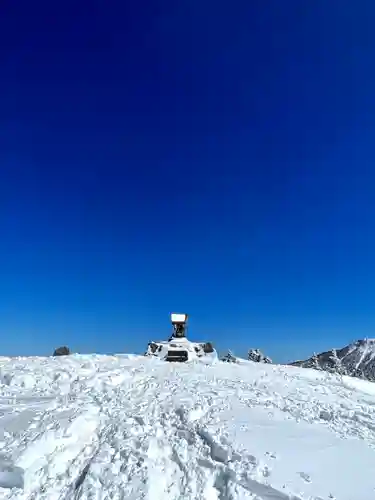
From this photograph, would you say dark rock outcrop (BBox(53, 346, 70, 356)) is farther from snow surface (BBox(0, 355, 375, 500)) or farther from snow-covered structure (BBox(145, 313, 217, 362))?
snow surface (BBox(0, 355, 375, 500))

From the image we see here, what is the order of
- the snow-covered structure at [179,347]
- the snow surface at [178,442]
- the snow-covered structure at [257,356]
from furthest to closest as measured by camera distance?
the snow-covered structure at [257,356], the snow-covered structure at [179,347], the snow surface at [178,442]

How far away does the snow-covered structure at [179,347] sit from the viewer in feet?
116

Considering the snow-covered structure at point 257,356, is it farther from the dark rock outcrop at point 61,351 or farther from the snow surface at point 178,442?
the snow surface at point 178,442

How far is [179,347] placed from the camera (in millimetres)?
37062

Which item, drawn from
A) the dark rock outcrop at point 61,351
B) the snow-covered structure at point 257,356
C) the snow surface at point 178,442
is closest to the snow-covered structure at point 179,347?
the dark rock outcrop at point 61,351

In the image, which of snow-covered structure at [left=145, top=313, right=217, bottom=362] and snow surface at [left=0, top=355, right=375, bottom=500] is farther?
snow-covered structure at [left=145, top=313, right=217, bottom=362]

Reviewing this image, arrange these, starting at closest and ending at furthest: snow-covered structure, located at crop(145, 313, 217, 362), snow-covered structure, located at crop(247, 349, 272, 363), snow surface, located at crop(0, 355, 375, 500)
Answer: snow surface, located at crop(0, 355, 375, 500) → snow-covered structure, located at crop(145, 313, 217, 362) → snow-covered structure, located at crop(247, 349, 272, 363)

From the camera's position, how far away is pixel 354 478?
8906mm

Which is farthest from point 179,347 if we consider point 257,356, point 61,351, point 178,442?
point 178,442

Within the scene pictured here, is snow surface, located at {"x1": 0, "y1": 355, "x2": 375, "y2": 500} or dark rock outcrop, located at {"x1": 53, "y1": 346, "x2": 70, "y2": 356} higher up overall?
dark rock outcrop, located at {"x1": 53, "y1": 346, "x2": 70, "y2": 356}

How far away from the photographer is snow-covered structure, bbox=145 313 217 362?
35.5 metres

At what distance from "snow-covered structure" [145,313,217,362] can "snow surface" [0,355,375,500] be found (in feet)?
55.5

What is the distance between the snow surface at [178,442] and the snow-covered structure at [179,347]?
55.5ft

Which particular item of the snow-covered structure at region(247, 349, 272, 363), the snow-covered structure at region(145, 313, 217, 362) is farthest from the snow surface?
the snow-covered structure at region(247, 349, 272, 363)
